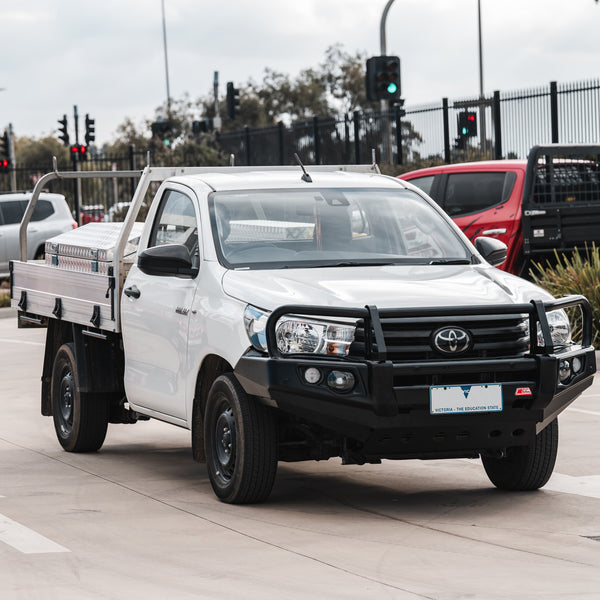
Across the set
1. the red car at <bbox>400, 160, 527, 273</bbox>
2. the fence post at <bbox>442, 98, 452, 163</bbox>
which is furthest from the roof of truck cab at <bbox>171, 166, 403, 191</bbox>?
the fence post at <bbox>442, 98, 452, 163</bbox>

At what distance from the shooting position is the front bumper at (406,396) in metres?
6.93

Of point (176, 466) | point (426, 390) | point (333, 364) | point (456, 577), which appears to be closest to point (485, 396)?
point (426, 390)

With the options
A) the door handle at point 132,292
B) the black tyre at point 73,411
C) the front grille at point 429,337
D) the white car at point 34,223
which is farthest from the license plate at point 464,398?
the white car at point 34,223

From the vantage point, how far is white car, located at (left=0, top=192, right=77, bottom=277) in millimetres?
27500

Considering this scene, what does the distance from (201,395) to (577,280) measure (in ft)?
25.7

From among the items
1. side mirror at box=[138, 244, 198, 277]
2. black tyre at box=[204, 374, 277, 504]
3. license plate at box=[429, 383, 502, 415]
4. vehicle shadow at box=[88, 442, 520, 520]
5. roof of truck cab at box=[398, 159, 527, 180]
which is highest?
roof of truck cab at box=[398, 159, 527, 180]

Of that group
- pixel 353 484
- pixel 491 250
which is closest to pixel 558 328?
pixel 491 250

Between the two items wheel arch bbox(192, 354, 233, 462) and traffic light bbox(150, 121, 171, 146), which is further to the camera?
traffic light bbox(150, 121, 171, 146)

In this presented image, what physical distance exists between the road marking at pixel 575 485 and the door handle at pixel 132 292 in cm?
267

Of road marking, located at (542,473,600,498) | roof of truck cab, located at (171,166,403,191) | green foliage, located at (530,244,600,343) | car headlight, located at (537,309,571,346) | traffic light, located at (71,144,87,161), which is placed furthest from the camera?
traffic light, located at (71,144,87,161)

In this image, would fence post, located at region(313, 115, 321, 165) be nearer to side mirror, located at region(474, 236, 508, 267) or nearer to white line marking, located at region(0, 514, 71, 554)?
side mirror, located at region(474, 236, 508, 267)

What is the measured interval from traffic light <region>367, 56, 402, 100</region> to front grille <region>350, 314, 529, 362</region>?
20402 millimetres

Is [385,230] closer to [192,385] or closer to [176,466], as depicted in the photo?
[192,385]

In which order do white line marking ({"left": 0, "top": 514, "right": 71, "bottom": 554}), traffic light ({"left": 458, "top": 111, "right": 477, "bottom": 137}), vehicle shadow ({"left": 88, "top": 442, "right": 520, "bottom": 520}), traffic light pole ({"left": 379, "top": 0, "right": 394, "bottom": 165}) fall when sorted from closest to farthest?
1. white line marking ({"left": 0, "top": 514, "right": 71, "bottom": 554})
2. vehicle shadow ({"left": 88, "top": 442, "right": 520, "bottom": 520})
3. traffic light ({"left": 458, "top": 111, "right": 477, "bottom": 137})
4. traffic light pole ({"left": 379, "top": 0, "right": 394, "bottom": 165})
